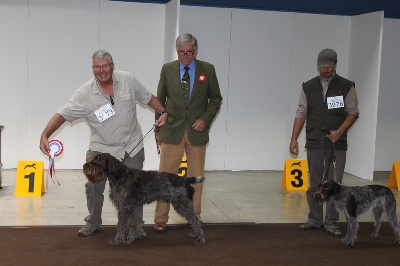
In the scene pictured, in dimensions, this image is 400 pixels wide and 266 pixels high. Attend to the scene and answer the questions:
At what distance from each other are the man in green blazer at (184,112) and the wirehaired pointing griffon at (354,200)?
1078 millimetres

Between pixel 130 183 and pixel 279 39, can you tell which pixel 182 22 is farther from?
pixel 130 183

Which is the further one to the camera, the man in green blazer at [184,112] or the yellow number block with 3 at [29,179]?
the yellow number block with 3 at [29,179]

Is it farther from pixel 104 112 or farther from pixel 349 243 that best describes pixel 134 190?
pixel 349 243

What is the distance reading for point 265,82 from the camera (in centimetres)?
791

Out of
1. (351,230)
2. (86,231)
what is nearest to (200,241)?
(86,231)

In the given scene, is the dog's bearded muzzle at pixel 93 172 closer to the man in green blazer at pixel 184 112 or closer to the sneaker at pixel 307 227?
the man in green blazer at pixel 184 112

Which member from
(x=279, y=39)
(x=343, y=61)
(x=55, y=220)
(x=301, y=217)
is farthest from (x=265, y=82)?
(x=55, y=220)

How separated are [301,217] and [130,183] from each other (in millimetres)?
2021

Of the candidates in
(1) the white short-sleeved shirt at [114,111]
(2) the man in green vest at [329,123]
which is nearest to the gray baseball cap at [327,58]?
(2) the man in green vest at [329,123]

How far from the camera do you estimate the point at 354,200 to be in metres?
4.42

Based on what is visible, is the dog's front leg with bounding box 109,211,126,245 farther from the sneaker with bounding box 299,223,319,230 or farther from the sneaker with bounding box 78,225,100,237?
the sneaker with bounding box 299,223,319,230

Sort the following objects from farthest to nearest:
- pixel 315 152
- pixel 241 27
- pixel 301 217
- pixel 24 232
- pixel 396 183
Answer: pixel 241 27 < pixel 396 183 < pixel 301 217 < pixel 315 152 < pixel 24 232

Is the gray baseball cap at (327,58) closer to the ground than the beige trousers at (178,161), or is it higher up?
higher up

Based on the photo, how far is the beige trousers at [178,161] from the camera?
4719 mm
